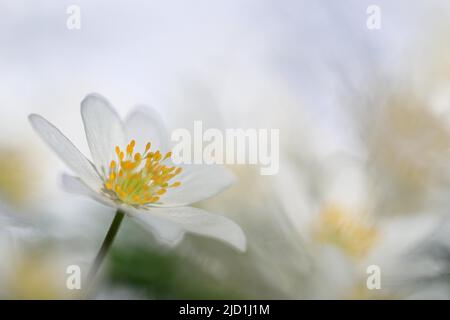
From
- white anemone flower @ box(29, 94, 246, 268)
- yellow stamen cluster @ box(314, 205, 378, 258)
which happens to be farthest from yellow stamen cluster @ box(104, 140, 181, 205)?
yellow stamen cluster @ box(314, 205, 378, 258)

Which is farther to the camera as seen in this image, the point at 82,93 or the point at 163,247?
the point at 82,93

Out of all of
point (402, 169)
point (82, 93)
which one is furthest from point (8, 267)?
point (402, 169)

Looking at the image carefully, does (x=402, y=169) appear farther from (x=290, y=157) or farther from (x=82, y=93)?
(x=82, y=93)

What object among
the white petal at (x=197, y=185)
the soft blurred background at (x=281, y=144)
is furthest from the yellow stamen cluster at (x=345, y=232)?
the white petal at (x=197, y=185)

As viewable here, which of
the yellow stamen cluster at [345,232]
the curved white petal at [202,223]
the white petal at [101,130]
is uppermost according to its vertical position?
the white petal at [101,130]

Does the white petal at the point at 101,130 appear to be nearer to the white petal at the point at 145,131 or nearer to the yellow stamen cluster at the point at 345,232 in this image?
the white petal at the point at 145,131

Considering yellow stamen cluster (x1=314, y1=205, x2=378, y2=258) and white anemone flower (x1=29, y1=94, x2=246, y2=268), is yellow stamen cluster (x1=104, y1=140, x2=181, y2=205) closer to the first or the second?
white anemone flower (x1=29, y1=94, x2=246, y2=268)
